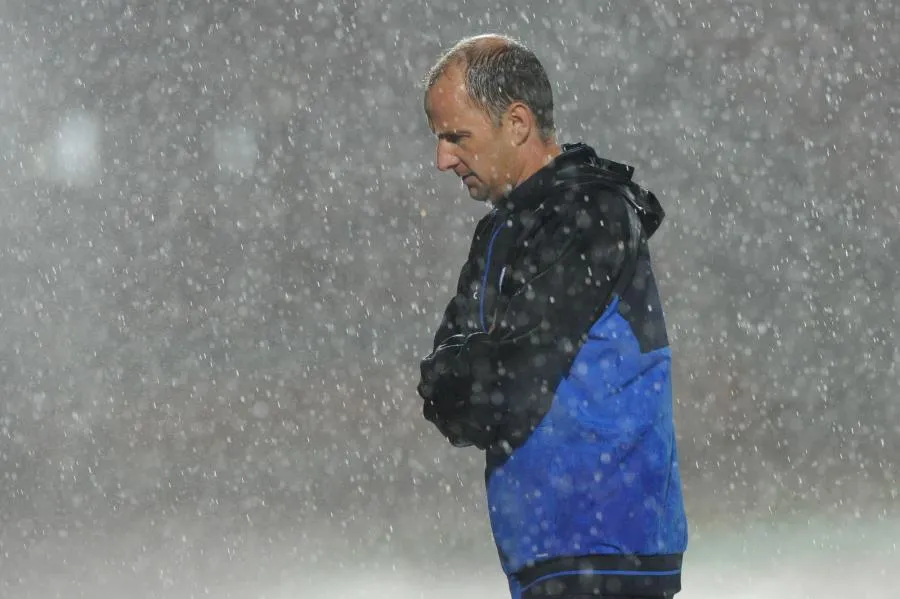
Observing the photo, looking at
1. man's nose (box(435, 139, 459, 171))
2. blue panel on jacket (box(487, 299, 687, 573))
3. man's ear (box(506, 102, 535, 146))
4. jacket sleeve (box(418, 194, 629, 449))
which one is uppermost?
man's ear (box(506, 102, 535, 146))

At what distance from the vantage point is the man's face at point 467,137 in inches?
39.8

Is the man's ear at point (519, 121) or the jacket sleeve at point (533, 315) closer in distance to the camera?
the jacket sleeve at point (533, 315)

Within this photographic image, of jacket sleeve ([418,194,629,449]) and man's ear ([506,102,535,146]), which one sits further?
man's ear ([506,102,535,146])

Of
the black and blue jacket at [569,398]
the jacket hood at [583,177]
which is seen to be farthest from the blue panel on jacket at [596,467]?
the jacket hood at [583,177]

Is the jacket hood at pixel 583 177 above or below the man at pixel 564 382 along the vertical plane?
above

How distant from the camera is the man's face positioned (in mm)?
1012

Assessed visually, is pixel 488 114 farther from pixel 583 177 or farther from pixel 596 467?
pixel 596 467

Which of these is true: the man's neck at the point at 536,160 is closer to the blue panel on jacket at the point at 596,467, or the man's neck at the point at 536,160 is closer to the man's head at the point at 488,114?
the man's head at the point at 488,114

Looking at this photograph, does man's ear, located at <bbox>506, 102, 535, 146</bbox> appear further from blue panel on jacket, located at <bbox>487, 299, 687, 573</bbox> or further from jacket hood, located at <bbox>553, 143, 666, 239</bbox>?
blue panel on jacket, located at <bbox>487, 299, 687, 573</bbox>

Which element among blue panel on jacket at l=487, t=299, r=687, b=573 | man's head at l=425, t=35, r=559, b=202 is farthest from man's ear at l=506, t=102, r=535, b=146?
blue panel on jacket at l=487, t=299, r=687, b=573

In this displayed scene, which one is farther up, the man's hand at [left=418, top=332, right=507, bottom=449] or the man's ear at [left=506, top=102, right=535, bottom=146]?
the man's ear at [left=506, top=102, right=535, bottom=146]

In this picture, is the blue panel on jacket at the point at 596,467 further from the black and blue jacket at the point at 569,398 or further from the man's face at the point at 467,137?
the man's face at the point at 467,137

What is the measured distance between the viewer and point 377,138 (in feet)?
13.1

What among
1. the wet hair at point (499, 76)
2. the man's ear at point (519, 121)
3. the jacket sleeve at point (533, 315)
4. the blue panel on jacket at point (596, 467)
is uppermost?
the wet hair at point (499, 76)
